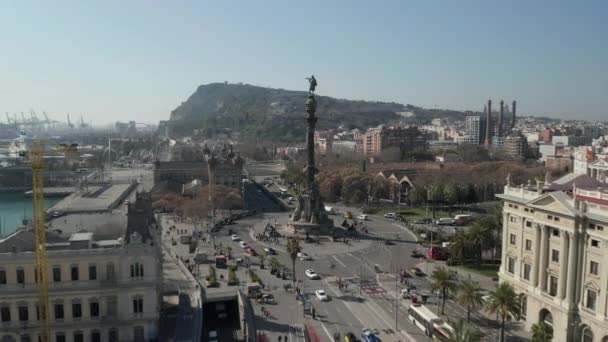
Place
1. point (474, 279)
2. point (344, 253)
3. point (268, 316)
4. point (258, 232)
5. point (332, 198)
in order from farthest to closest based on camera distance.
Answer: point (332, 198)
point (258, 232)
point (344, 253)
point (474, 279)
point (268, 316)

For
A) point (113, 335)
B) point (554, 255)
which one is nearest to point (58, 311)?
point (113, 335)

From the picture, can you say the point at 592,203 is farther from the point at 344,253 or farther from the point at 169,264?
the point at 169,264

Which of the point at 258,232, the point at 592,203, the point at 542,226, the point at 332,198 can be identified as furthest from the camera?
the point at 332,198

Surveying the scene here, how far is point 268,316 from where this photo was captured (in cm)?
3684

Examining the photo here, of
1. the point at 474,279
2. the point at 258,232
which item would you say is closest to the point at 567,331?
the point at 474,279

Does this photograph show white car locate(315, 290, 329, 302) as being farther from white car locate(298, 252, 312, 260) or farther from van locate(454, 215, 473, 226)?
van locate(454, 215, 473, 226)

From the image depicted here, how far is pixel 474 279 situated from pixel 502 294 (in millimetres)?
15345

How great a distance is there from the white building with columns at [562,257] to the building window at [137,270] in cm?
2570

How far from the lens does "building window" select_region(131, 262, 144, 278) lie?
31.5 metres

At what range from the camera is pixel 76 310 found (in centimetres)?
3136

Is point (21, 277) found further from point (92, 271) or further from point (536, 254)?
point (536, 254)

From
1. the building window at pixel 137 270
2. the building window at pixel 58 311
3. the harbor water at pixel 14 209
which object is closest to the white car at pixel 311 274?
the building window at pixel 137 270

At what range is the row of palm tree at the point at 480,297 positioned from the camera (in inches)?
1225

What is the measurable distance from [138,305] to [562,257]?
2660 cm
